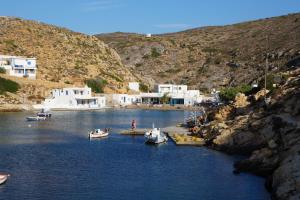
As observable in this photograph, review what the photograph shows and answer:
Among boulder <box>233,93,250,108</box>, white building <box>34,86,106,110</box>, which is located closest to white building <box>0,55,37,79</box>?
white building <box>34,86,106,110</box>

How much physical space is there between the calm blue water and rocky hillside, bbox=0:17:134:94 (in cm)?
9037

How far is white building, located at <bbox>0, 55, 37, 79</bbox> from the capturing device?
15025 cm

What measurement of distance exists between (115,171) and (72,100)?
96306 millimetres

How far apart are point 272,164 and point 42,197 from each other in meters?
19.5

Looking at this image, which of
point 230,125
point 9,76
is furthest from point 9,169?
point 9,76

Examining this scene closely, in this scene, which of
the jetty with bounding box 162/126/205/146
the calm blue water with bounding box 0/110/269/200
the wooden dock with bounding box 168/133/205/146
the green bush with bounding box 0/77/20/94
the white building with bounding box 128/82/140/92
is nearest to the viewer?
the calm blue water with bounding box 0/110/269/200

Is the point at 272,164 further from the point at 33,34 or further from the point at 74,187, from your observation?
the point at 33,34

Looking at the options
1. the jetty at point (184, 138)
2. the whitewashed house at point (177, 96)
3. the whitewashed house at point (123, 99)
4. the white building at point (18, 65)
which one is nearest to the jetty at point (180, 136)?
the jetty at point (184, 138)

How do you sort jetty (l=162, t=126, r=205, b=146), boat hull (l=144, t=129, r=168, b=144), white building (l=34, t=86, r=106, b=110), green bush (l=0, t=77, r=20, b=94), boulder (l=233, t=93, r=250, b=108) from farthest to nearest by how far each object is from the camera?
white building (l=34, t=86, r=106, b=110), green bush (l=0, t=77, r=20, b=94), boulder (l=233, t=93, r=250, b=108), boat hull (l=144, t=129, r=168, b=144), jetty (l=162, t=126, r=205, b=146)

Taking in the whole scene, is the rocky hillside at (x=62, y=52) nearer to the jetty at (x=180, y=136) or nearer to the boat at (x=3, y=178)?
the jetty at (x=180, y=136)

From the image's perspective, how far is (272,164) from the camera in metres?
46.4

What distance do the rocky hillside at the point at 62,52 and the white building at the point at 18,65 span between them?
11.8 ft

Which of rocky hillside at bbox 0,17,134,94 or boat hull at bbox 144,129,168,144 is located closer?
boat hull at bbox 144,129,168,144

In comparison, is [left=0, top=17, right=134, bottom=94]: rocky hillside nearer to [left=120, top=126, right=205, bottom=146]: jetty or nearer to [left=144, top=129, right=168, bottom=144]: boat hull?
[left=120, top=126, right=205, bottom=146]: jetty
